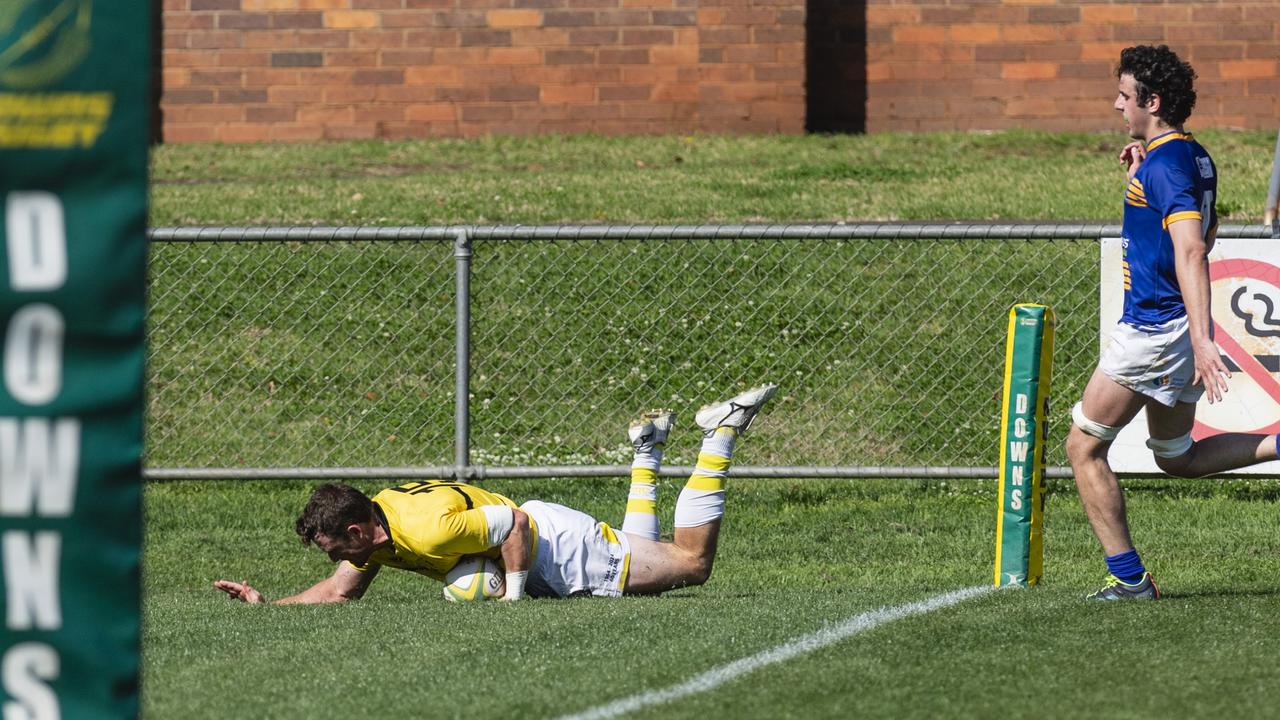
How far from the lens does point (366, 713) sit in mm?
4355

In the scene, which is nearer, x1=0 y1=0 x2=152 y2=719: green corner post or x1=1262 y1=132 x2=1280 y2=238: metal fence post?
x1=0 y1=0 x2=152 y2=719: green corner post

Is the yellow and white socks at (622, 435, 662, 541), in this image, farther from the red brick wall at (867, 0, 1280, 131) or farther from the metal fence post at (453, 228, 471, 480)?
the red brick wall at (867, 0, 1280, 131)

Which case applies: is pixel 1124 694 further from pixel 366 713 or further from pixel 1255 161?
pixel 1255 161

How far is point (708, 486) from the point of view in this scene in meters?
7.00

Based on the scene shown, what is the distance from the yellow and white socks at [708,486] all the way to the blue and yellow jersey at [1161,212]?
1.84m

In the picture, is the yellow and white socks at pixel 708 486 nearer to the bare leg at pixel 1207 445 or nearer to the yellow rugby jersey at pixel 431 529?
the yellow rugby jersey at pixel 431 529

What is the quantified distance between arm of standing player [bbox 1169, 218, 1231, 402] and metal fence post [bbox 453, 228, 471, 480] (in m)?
4.20

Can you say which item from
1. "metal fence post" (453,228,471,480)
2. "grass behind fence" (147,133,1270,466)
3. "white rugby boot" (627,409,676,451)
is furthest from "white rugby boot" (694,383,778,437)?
"grass behind fence" (147,133,1270,466)

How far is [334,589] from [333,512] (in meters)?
0.66

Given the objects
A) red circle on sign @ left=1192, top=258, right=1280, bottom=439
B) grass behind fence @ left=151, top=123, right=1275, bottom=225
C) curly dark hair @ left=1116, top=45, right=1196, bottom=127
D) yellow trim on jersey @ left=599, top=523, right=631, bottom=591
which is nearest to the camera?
curly dark hair @ left=1116, top=45, right=1196, bottom=127

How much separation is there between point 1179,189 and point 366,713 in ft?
10.8

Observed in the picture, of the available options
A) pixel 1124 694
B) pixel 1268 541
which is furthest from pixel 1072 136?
pixel 1124 694

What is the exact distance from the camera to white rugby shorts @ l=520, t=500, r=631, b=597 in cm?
670

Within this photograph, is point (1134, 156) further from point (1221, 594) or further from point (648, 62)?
point (648, 62)
